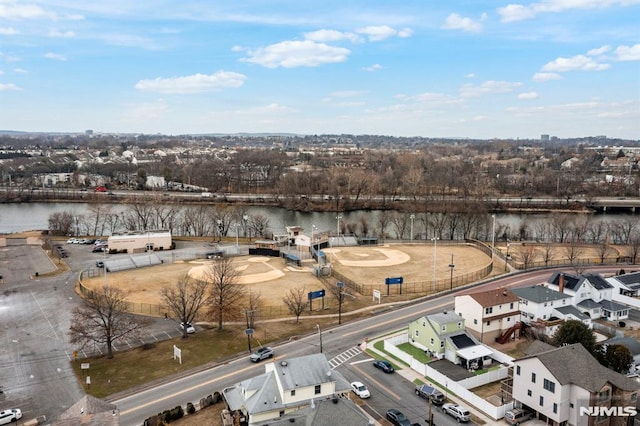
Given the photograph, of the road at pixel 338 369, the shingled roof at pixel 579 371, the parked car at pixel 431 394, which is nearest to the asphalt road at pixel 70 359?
the road at pixel 338 369

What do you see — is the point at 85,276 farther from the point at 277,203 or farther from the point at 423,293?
the point at 277,203

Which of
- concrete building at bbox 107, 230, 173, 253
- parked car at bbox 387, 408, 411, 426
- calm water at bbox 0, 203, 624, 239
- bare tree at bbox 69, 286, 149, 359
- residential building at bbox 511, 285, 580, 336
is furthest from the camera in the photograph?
calm water at bbox 0, 203, 624, 239

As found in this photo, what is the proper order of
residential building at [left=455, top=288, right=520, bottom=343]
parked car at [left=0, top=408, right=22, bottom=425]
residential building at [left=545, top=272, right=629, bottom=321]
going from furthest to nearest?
residential building at [left=545, top=272, right=629, bottom=321], residential building at [left=455, top=288, right=520, bottom=343], parked car at [left=0, top=408, right=22, bottom=425]

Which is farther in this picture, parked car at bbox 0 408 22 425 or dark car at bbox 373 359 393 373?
dark car at bbox 373 359 393 373

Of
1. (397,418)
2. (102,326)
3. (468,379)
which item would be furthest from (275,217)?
(397,418)

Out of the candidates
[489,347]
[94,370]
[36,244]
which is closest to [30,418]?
[94,370]

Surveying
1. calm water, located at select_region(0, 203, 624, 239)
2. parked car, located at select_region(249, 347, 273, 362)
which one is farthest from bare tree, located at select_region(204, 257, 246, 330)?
calm water, located at select_region(0, 203, 624, 239)

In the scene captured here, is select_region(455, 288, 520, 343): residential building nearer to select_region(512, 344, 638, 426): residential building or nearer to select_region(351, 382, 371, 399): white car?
select_region(512, 344, 638, 426): residential building

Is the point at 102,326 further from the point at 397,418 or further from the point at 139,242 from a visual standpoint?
the point at 139,242
